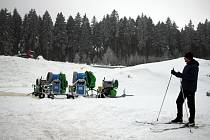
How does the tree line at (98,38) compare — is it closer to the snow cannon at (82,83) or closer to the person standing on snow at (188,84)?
the snow cannon at (82,83)

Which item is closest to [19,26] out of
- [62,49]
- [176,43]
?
[62,49]

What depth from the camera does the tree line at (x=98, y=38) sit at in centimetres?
8025

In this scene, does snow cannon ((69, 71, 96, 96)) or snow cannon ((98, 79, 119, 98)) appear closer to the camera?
snow cannon ((69, 71, 96, 96))

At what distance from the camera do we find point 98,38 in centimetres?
8819

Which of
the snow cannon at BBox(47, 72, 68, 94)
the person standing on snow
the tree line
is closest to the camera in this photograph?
the person standing on snow

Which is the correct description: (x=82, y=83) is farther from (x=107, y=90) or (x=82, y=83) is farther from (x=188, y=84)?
(x=188, y=84)

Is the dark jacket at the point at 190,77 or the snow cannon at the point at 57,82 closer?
the dark jacket at the point at 190,77

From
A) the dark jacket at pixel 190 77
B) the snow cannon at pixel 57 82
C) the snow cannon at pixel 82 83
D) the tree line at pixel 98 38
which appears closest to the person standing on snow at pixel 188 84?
the dark jacket at pixel 190 77

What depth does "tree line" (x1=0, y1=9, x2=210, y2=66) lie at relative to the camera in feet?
263

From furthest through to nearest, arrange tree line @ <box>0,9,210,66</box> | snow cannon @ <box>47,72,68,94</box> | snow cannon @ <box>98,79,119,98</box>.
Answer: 1. tree line @ <box>0,9,210,66</box>
2. snow cannon @ <box>98,79,119,98</box>
3. snow cannon @ <box>47,72,68,94</box>

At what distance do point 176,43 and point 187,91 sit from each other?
8705 cm

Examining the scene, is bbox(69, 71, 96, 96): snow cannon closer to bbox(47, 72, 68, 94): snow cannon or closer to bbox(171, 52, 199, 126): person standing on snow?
bbox(47, 72, 68, 94): snow cannon

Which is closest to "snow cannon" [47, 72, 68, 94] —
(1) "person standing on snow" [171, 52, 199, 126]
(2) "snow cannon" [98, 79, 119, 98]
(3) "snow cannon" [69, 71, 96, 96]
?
(3) "snow cannon" [69, 71, 96, 96]

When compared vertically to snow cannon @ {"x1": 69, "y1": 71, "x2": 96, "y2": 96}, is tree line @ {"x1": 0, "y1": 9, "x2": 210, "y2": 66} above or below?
above
